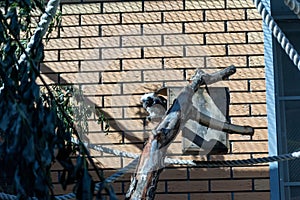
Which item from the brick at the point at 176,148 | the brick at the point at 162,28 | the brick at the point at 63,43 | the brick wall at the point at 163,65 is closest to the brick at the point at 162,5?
the brick wall at the point at 163,65

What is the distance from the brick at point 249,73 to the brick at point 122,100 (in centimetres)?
63

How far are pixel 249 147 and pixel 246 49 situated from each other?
→ 64 centimetres

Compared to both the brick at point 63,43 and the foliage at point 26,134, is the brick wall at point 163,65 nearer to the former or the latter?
the brick at point 63,43

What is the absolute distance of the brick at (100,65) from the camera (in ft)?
15.4

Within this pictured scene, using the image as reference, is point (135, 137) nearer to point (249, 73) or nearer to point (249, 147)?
point (249, 147)

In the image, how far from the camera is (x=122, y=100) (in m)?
4.63

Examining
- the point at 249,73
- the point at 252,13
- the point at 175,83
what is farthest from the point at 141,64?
the point at 252,13

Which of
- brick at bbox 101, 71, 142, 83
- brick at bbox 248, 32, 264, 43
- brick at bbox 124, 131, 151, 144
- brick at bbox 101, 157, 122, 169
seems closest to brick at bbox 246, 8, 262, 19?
brick at bbox 248, 32, 264, 43

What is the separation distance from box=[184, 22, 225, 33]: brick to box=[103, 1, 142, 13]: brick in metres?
0.35

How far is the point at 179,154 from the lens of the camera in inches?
179

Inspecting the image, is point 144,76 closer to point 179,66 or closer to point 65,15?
point 179,66

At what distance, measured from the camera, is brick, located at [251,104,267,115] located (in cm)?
457

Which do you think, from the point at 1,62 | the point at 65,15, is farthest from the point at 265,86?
the point at 1,62

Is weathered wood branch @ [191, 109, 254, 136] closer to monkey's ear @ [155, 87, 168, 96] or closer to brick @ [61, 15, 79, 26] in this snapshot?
monkey's ear @ [155, 87, 168, 96]
